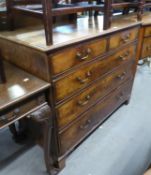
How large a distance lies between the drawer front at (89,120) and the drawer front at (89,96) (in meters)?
0.07

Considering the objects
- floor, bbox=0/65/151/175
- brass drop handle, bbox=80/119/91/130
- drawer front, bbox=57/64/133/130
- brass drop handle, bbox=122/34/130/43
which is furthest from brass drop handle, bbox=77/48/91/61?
floor, bbox=0/65/151/175

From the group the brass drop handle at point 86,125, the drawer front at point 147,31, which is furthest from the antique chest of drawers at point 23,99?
the drawer front at point 147,31

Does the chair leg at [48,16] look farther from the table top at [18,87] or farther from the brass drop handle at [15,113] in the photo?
the brass drop handle at [15,113]

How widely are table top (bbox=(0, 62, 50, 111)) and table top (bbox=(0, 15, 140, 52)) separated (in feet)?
0.58

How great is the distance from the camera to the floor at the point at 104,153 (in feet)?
4.45

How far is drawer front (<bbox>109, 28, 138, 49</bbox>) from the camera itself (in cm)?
131

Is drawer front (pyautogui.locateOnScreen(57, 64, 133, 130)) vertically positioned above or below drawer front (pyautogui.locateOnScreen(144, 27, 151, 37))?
below

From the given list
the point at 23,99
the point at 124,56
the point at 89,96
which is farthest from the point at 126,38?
the point at 23,99

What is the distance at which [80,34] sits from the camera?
110cm

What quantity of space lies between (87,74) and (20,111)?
20.2 inches

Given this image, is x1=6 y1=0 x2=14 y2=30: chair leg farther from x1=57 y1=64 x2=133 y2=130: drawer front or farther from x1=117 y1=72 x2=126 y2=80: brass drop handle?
x1=117 y1=72 x2=126 y2=80: brass drop handle

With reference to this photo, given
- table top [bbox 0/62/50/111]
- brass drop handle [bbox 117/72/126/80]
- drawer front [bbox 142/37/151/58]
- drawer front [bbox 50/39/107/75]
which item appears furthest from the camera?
drawer front [bbox 142/37/151/58]

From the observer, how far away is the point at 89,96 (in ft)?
4.30

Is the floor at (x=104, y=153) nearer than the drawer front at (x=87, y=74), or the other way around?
the drawer front at (x=87, y=74)
